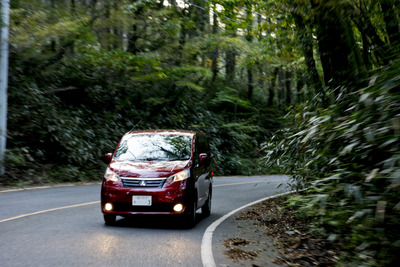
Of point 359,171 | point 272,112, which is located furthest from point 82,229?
point 272,112

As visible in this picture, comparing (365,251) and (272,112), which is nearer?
(365,251)

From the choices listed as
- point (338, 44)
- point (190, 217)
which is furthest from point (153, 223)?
point (338, 44)

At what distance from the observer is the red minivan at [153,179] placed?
8609 mm

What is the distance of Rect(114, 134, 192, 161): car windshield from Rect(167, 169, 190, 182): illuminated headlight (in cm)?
62

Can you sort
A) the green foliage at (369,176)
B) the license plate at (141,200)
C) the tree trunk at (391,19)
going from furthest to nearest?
1. the license plate at (141,200)
2. the tree trunk at (391,19)
3. the green foliage at (369,176)

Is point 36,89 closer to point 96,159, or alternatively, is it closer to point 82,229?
point 96,159

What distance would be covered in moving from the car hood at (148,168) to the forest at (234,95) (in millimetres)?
2137

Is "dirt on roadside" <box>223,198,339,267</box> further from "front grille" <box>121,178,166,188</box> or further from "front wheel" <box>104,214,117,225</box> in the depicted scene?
"front wheel" <box>104,214,117,225</box>

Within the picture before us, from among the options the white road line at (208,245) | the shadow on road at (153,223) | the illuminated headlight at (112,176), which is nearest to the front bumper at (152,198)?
the illuminated headlight at (112,176)

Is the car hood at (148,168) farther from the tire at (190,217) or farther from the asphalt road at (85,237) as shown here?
the asphalt road at (85,237)

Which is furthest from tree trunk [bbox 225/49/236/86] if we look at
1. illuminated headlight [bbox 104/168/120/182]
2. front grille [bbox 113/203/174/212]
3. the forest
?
front grille [bbox 113/203/174/212]

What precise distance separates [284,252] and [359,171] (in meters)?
1.96

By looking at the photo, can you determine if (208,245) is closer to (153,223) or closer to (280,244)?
(280,244)

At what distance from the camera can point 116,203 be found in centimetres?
866
